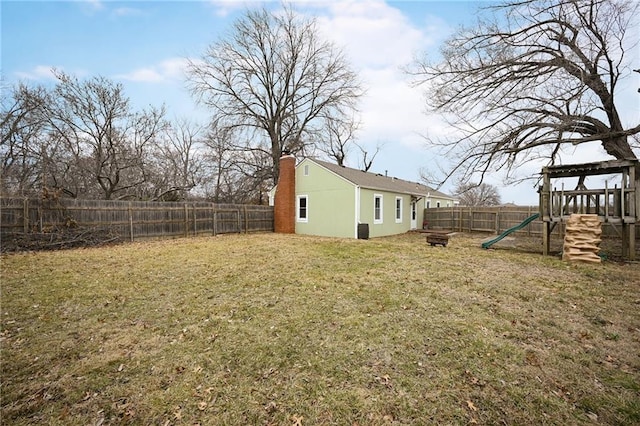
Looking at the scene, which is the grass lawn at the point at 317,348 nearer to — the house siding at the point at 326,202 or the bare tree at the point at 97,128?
the house siding at the point at 326,202

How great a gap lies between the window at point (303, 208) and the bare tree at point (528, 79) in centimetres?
882

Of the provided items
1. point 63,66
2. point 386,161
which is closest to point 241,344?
point 63,66

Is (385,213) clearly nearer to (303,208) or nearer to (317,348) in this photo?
(303,208)

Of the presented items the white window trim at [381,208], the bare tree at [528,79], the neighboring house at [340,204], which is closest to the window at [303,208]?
the neighboring house at [340,204]

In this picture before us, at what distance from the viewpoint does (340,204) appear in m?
14.8

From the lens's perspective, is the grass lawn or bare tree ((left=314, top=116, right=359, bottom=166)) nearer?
the grass lawn

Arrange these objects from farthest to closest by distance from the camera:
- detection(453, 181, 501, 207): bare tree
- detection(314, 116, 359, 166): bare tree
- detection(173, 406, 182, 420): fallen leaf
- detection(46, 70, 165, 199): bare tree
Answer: detection(453, 181, 501, 207): bare tree
detection(314, 116, 359, 166): bare tree
detection(46, 70, 165, 199): bare tree
detection(173, 406, 182, 420): fallen leaf

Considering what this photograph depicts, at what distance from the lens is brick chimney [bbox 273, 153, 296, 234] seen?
16609 mm

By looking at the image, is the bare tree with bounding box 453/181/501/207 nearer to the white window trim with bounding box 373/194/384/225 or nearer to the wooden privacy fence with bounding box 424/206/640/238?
the wooden privacy fence with bounding box 424/206/640/238

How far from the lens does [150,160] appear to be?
68.4 feet

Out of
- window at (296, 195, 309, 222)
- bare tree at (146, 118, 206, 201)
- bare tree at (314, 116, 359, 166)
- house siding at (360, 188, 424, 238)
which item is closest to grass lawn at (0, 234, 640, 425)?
house siding at (360, 188, 424, 238)

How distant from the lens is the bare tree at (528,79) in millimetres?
8305

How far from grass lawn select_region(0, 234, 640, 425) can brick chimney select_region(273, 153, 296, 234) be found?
10497 mm

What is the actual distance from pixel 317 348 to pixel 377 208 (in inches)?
518
